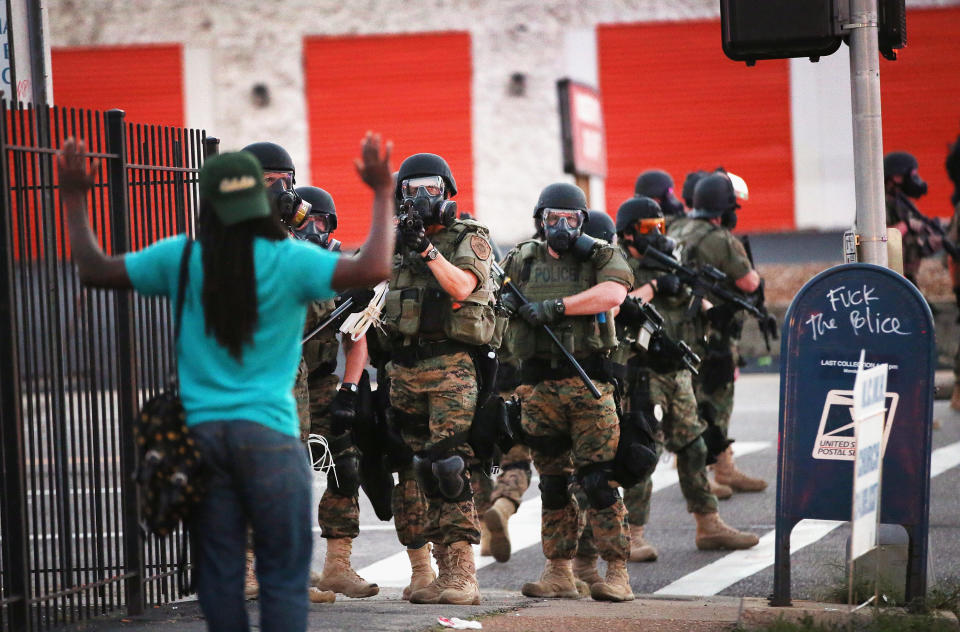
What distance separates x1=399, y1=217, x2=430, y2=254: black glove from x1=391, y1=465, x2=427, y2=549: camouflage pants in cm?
132

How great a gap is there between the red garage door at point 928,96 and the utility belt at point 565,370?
18064 mm

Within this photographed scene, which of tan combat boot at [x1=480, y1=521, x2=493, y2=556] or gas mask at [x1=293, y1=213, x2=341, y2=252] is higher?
gas mask at [x1=293, y1=213, x2=341, y2=252]

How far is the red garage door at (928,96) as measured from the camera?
943 inches

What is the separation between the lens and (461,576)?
6648 millimetres

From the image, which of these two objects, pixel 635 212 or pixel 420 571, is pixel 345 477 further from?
pixel 635 212

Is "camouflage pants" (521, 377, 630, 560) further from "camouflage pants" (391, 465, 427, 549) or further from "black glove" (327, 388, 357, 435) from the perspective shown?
"black glove" (327, 388, 357, 435)

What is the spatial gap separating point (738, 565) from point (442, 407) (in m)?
2.47

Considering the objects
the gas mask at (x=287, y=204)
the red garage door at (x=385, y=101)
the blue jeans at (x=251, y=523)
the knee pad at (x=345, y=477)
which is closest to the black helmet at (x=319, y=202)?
the gas mask at (x=287, y=204)

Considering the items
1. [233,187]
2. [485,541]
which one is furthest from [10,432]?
[485,541]

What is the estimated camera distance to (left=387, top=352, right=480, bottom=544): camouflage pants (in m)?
6.67

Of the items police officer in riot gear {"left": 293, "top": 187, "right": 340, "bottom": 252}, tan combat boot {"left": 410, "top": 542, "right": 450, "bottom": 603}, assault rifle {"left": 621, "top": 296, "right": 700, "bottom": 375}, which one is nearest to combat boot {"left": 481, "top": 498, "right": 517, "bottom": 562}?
assault rifle {"left": 621, "top": 296, "right": 700, "bottom": 375}

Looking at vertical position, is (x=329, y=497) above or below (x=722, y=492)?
above

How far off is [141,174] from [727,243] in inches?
193

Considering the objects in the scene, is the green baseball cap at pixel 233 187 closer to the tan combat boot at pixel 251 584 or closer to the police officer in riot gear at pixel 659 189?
the tan combat boot at pixel 251 584
